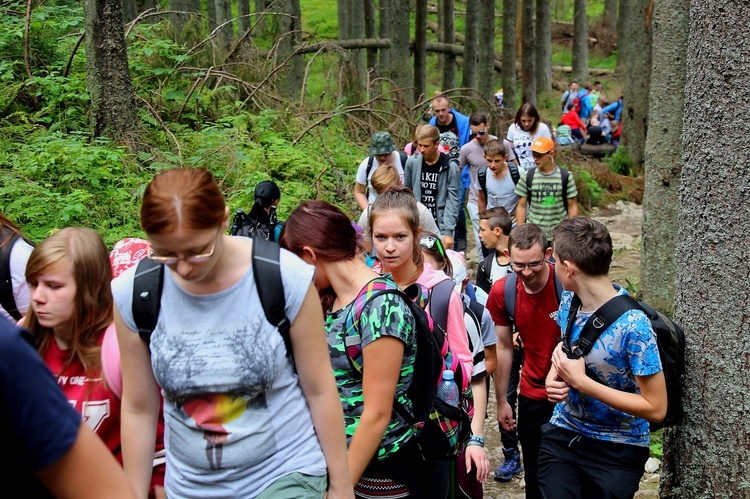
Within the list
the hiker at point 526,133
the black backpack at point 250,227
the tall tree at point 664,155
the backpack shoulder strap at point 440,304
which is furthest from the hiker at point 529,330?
the hiker at point 526,133

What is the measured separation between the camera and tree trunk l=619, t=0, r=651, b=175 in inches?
667

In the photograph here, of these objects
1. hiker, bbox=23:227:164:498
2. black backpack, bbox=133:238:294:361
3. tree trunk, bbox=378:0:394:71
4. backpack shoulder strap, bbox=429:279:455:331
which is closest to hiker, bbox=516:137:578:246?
backpack shoulder strap, bbox=429:279:455:331

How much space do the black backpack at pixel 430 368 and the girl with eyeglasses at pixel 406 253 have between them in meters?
0.06

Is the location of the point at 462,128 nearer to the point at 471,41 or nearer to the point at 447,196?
the point at 447,196

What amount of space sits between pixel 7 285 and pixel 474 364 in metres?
2.45

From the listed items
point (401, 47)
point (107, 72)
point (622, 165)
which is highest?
point (107, 72)

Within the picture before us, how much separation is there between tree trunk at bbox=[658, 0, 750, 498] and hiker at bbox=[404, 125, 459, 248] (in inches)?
195

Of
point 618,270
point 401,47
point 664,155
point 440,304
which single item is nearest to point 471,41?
point 401,47

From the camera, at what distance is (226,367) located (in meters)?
2.54

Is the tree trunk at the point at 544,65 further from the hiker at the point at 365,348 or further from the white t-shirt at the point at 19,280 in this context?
the hiker at the point at 365,348

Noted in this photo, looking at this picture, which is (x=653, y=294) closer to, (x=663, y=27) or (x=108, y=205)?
(x=663, y=27)

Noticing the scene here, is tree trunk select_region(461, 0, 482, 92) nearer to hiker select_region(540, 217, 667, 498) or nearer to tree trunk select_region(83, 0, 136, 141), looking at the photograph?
tree trunk select_region(83, 0, 136, 141)

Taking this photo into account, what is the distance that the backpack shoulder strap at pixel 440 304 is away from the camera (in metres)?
3.89

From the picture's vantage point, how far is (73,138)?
930cm
